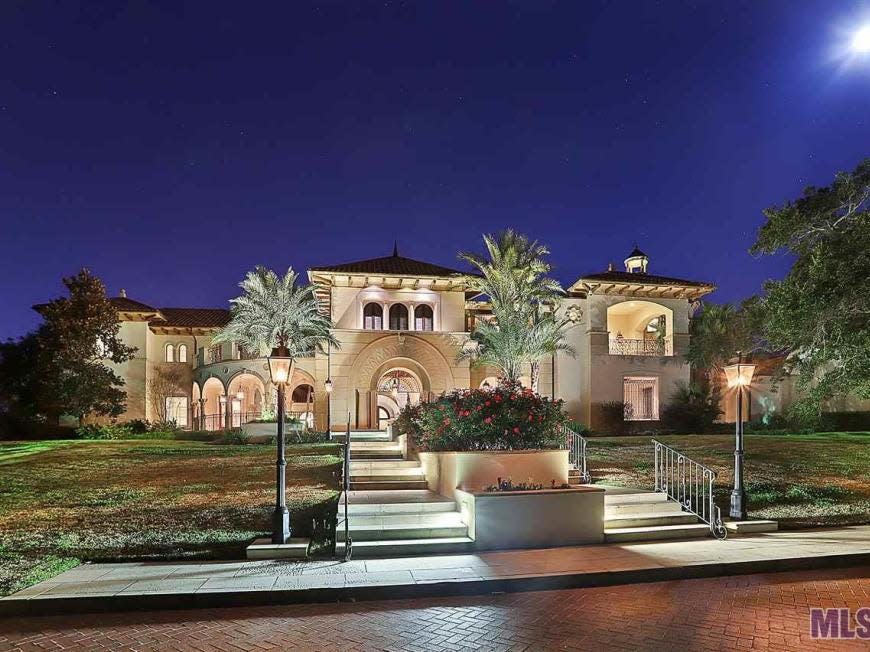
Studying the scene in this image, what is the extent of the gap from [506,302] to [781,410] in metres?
19.6

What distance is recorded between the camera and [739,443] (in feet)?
37.6

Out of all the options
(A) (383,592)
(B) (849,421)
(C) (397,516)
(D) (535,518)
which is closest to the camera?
(A) (383,592)

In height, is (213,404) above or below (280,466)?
below

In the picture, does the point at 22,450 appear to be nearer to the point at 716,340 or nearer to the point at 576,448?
the point at 576,448

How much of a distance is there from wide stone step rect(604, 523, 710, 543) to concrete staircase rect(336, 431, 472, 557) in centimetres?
256

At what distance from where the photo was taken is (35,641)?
240 inches

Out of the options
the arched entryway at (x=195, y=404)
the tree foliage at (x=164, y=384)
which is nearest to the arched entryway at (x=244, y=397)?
the arched entryway at (x=195, y=404)

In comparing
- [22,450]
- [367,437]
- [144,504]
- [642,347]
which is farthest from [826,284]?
[22,450]

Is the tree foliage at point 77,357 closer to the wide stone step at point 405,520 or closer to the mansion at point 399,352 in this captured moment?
the mansion at point 399,352

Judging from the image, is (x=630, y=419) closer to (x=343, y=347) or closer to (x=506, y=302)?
(x=506, y=302)

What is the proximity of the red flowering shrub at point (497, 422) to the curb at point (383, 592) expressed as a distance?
11.8ft

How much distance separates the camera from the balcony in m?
30.8

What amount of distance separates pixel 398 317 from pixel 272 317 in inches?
234

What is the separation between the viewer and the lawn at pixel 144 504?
954cm
